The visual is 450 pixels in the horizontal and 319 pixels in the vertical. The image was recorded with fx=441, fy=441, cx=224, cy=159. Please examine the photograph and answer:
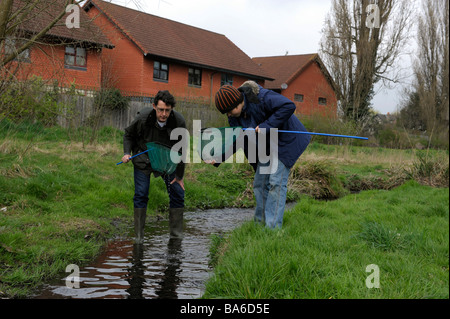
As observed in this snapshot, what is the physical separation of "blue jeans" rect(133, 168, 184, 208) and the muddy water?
0.56 metres

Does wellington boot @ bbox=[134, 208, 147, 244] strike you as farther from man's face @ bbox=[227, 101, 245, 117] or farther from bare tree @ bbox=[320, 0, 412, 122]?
bare tree @ bbox=[320, 0, 412, 122]

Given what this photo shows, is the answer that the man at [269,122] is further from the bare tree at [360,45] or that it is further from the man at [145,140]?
the bare tree at [360,45]

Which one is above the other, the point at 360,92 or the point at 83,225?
the point at 360,92

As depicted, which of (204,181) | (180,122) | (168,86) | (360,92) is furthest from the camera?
(168,86)

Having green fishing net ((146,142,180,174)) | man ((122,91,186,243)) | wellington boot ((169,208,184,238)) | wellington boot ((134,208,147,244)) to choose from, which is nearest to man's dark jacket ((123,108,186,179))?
man ((122,91,186,243))

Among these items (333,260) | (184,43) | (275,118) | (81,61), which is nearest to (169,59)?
(184,43)

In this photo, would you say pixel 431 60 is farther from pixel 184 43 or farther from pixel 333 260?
pixel 333 260

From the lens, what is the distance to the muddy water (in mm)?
4320

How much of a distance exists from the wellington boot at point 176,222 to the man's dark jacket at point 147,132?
755 mm

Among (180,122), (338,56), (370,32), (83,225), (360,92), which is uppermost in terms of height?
(370,32)
